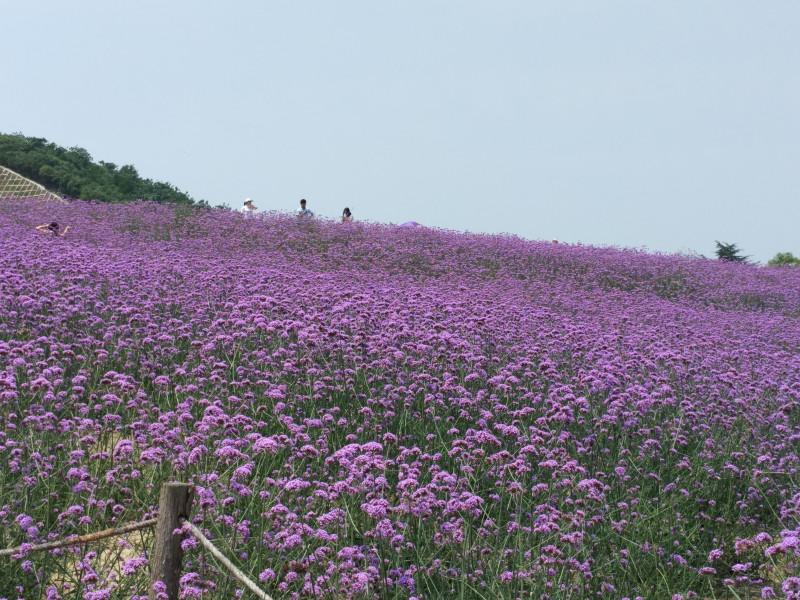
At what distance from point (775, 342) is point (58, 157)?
110 feet

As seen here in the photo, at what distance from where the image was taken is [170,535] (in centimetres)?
367

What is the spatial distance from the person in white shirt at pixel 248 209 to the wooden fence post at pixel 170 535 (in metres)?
19.2

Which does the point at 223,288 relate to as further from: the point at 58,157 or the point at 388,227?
the point at 58,157

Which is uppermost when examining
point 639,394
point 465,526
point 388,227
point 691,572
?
point 388,227

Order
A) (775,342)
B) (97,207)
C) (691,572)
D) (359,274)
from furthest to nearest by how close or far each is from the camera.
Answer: (97,207) → (359,274) → (775,342) → (691,572)

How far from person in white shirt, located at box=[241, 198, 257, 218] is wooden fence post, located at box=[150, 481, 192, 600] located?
19182 millimetres

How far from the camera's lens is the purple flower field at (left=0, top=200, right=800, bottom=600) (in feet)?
14.4

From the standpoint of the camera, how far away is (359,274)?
49.2ft

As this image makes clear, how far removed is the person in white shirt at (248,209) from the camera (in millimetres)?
22766

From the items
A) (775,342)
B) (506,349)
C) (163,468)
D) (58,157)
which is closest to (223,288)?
(506,349)

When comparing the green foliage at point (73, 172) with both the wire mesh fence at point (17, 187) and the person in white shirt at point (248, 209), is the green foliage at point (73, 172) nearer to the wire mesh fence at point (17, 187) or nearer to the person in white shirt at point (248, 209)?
the wire mesh fence at point (17, 187)

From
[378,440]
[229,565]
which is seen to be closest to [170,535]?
[229,565]

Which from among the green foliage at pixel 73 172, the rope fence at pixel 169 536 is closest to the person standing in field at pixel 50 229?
the rope fence at pixel 169 536

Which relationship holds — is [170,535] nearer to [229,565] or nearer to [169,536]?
[169,536]
